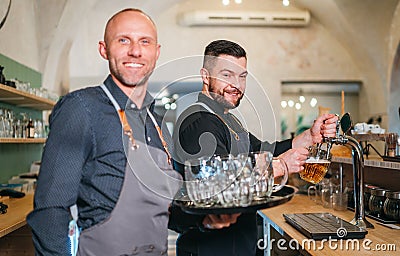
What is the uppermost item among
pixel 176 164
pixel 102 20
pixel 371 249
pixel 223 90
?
pixel 102 20

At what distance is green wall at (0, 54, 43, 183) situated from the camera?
3.60m

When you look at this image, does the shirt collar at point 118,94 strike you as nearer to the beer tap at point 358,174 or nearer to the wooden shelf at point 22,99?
the beer tap at point 358,174

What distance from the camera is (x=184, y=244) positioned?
1.66m

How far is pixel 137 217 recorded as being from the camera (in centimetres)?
125

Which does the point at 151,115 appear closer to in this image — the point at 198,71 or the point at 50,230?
the point at 198,71

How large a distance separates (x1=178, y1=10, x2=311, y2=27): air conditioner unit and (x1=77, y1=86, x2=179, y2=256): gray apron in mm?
5060

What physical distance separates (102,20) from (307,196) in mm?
3375

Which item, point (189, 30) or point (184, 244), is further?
point (189, 30)

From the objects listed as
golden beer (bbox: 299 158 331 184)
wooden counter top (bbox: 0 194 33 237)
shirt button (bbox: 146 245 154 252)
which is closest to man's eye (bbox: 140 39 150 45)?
shirt button (bbox: 146 245 154 252)

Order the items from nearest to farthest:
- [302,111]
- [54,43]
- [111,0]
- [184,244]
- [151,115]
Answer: [151,115], [184,244], [54,43], [111,0], [302,111]

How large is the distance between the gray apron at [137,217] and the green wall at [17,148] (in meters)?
2.65

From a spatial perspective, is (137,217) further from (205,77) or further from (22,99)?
(22,99)

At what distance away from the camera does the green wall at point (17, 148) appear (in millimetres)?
3602

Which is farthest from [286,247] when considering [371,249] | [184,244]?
[184,244]
